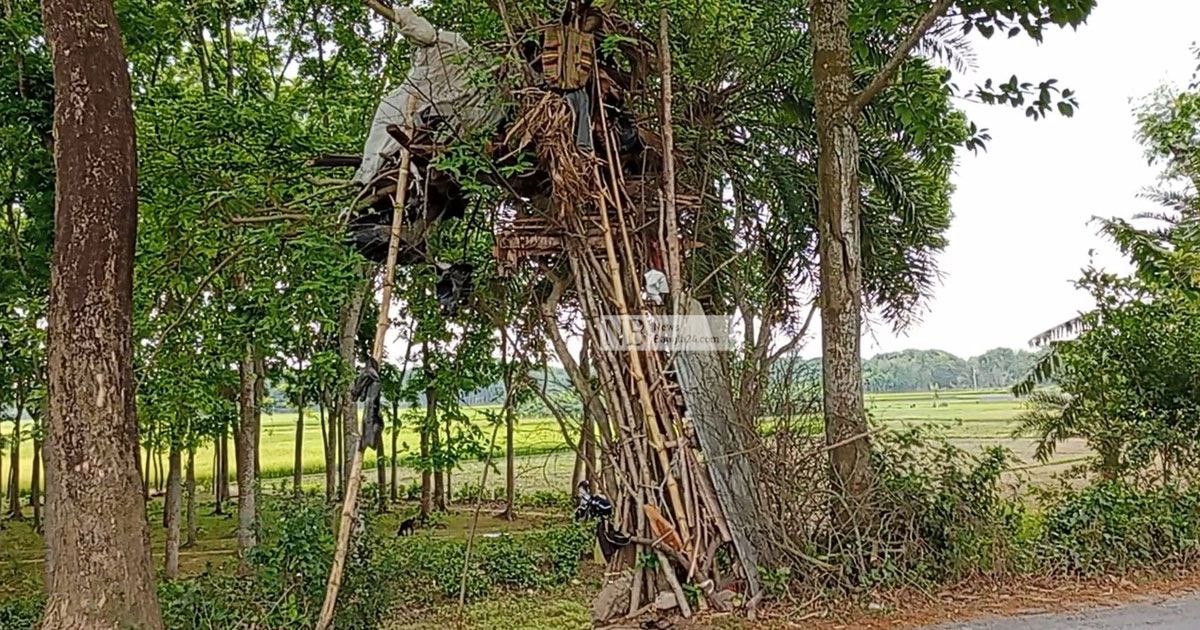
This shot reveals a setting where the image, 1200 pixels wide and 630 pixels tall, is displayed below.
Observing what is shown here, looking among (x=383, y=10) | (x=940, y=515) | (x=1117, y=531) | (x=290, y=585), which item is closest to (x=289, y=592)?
(x=290, y=585)

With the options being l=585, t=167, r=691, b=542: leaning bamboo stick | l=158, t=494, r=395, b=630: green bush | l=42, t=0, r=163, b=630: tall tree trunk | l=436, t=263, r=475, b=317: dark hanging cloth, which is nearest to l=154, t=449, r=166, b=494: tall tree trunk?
l=436, t=263, r=475, b=317: dark hanging cloth

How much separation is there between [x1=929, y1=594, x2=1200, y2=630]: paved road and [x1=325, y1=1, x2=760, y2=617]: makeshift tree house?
4.41 ft

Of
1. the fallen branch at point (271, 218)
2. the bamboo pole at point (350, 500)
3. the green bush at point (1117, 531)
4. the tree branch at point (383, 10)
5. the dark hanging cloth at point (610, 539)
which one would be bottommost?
the green bush at point (1117, 531)

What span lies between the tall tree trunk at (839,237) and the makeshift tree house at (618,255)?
3.02ft

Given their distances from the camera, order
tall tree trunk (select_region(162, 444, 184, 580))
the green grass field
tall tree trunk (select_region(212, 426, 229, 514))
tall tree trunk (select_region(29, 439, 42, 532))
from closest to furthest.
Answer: the green grass field < tall tree trunk (select_region(162, 444, 184, 580)) < tall tree trunk (select_region(29, 439, 42, 532)) < tall tree trunk (select_region(212, 426, 229, 514))

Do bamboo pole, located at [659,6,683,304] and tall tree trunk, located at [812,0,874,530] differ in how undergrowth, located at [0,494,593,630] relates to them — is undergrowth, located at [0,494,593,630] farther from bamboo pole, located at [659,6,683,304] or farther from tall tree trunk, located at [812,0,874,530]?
tall tree trunk, located at [812,0,874,530]

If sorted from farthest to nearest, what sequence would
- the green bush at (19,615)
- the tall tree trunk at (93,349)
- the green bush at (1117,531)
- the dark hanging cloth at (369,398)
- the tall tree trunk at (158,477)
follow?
the tall tree trunk at (158,477)
the green bush at (19,615)
the green bush at (1117,531)
the dark hanging cloth at (369,398)
the tall tree trunk at (93,349)

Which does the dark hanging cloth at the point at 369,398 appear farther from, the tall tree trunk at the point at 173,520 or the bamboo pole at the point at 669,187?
the tall tree trunk at the point at 173,520

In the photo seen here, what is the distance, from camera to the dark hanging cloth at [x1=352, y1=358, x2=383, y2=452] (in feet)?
14.6

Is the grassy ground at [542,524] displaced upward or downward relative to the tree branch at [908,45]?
downward

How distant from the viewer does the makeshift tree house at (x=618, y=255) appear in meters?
4.79

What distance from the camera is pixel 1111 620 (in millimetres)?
4496

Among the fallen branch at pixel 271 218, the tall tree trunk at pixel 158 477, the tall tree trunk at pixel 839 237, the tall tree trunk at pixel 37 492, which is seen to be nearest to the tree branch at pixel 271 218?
the fallen branch at pixel 271 218

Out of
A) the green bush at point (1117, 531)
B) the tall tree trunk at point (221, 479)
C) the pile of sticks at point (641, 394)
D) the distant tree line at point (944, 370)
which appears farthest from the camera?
the tall tree trunk at point (221, 479)
